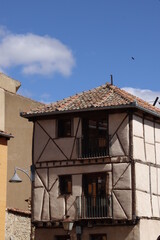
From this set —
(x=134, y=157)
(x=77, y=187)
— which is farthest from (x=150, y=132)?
(x=77, y=187)

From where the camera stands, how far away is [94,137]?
31.6m

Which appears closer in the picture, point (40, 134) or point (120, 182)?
point (120, 182)

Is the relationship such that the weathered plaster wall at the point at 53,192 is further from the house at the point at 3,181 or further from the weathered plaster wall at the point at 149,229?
the weathered plaster wall at the point at 149,229

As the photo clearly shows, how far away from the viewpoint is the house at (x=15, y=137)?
4119 centimetres

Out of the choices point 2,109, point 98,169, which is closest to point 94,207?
point 98,169

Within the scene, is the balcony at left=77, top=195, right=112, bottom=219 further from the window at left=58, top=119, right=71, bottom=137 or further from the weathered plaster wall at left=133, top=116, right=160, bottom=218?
the window at left=58, top=119, right=71, bottom=137

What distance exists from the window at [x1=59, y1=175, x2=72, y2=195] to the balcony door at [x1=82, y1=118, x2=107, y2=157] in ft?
4.44

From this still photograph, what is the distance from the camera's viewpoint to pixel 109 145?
3108 cm

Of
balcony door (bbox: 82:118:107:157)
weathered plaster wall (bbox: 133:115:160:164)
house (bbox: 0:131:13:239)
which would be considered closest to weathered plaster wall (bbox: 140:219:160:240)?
weathered plaster wall (bbox: 133:115:160:164)

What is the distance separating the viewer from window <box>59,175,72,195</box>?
3161 centimetres

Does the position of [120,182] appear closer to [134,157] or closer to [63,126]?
[134,157]

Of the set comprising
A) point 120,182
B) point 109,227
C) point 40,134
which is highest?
point 40,134

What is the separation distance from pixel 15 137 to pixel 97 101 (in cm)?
1106

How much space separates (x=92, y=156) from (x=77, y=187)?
5.04ft
